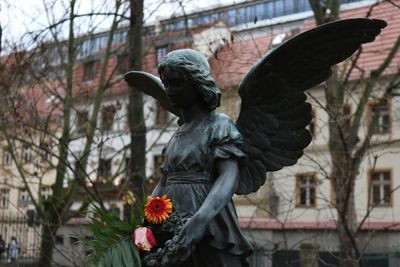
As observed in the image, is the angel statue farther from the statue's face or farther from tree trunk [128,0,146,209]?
tree trunk [128,0,146,209]

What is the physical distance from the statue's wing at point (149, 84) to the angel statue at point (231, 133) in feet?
1.76

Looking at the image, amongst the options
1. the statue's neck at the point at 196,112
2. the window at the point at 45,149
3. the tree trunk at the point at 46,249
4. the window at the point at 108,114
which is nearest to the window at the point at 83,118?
the window at the point at 108,114

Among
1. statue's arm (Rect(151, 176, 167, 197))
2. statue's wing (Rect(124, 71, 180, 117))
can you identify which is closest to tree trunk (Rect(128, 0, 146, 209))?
statue's wing (Rect(124, 71, 180, 117))

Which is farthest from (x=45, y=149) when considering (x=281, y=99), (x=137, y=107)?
(x=281, y=99)

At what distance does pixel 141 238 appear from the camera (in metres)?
3.08

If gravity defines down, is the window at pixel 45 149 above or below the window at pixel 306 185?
above

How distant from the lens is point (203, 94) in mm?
3260

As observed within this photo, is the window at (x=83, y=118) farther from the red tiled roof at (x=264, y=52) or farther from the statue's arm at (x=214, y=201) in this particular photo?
the statue's arm at (x=214, y=201)

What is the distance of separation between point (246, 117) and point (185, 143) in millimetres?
473

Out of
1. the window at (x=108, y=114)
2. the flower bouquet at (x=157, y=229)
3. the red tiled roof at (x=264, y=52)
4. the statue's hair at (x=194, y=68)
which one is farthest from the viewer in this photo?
the red tiled roof at (x=264, y=52)

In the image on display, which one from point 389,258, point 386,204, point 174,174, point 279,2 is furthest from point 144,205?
point 279,2

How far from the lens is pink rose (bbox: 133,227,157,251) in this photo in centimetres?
306

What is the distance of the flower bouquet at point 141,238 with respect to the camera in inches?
120

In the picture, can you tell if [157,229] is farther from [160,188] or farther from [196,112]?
[196,112]
